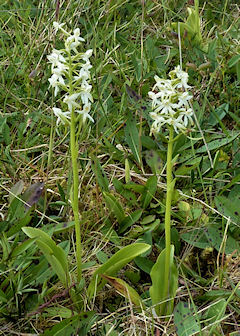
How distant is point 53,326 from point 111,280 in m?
0.26

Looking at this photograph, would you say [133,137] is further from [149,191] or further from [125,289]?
[125,289]

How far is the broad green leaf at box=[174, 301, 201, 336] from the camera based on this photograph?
178 cm

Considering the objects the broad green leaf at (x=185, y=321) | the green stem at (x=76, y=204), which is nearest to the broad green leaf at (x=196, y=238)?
the broad green leaf at (x=185, y=321)

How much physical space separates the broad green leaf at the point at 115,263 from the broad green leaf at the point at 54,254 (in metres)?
0.10

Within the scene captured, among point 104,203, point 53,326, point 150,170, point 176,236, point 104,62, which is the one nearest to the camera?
point 53,326

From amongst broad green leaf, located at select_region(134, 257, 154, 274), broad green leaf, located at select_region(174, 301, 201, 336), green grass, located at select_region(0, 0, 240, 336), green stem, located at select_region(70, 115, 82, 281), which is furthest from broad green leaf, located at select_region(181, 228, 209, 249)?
green stem, located at select_region(70, 115, 82, 281)

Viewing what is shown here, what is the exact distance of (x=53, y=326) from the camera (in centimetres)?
176

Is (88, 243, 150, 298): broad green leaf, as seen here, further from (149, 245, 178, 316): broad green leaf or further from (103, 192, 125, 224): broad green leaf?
(103, 192, 125, 224): broad green leaf

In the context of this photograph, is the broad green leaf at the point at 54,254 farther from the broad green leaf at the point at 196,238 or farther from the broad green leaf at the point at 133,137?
the broad green leaf at the point at 133,137

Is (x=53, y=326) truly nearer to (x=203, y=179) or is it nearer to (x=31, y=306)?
(x=31, y=306)

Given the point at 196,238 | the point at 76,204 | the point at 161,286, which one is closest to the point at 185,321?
the point at 161,286

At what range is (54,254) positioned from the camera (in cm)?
187

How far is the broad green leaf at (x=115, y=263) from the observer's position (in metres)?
1.83

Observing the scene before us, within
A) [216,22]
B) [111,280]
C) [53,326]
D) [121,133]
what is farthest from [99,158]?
[216,22]
